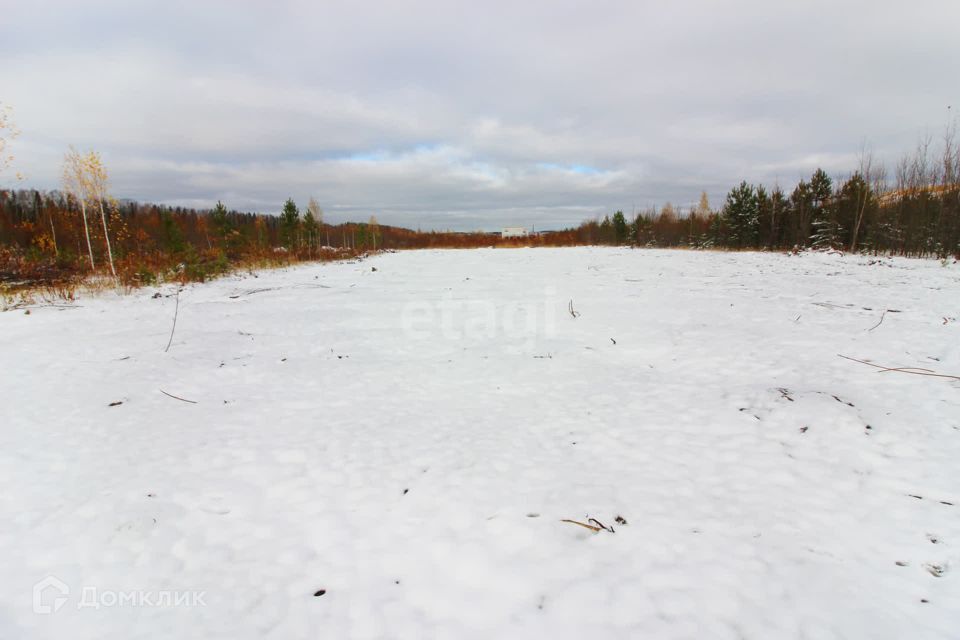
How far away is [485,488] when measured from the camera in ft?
8.16

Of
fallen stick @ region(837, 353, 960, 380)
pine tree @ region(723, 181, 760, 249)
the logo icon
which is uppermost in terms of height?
pine tree @ region(723, 181, 760, 249)

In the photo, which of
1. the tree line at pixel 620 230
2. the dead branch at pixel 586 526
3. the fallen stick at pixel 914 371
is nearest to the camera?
the dead branch at pixel 586 526

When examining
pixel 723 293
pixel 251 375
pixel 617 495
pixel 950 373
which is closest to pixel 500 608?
pixel 617 495

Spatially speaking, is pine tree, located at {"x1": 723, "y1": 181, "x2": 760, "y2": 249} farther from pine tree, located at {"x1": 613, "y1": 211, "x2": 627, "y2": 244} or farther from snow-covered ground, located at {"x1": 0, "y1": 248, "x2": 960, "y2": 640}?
snow-covered ground, located at {"x1": 0, "y1": 248, "x2": 960, "y2": 640}

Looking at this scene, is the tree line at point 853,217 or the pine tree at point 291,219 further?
the pine tree at point 291,219

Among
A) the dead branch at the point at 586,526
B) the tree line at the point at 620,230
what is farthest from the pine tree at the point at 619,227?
the dead branch at the point at 586,526

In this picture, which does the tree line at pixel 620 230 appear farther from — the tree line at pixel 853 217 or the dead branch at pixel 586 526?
the dead branch at pixel 586 526

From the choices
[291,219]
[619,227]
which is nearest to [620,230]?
[619,227]

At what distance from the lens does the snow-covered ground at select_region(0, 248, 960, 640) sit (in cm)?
166

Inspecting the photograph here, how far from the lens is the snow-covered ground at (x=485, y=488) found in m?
1.66

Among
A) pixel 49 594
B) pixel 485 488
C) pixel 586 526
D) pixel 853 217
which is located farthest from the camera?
pixel 853 217

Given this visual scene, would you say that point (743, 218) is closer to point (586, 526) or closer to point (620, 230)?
point (620, 230)

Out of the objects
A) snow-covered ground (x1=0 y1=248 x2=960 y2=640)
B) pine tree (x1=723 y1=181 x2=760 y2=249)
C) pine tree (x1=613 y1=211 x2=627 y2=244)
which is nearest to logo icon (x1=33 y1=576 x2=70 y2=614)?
snow-covered ground (x1=0 y1=248 x2=960 y2=640)

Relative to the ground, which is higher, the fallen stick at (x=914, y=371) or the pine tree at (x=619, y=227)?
the pine tree at (x=619, y=227)
